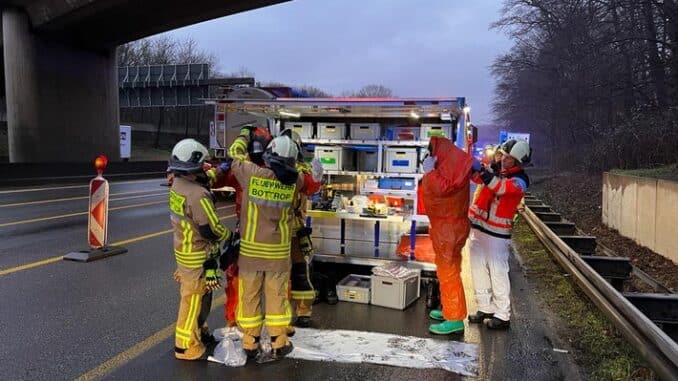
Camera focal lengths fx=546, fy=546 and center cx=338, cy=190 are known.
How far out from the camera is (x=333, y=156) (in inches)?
284

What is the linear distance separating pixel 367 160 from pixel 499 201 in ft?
7.30

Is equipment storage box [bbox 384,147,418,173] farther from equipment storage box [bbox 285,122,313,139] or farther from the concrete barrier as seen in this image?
the concrete barrier

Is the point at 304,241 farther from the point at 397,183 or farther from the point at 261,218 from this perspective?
the point at 397,183

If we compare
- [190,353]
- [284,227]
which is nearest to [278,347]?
[190,353]

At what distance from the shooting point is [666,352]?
12.3ft

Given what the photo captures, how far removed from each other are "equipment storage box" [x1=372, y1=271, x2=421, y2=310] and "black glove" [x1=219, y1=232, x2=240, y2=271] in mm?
1976

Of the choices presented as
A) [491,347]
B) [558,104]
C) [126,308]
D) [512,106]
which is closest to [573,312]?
[491,347]

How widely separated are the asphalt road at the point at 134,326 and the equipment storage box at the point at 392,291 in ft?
0.33

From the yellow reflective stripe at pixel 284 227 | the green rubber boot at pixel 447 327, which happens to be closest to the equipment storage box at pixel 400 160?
the green rubber boot at pixel 447 327

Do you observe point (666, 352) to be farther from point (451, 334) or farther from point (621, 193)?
point (621, 193)

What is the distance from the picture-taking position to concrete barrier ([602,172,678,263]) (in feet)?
28.8

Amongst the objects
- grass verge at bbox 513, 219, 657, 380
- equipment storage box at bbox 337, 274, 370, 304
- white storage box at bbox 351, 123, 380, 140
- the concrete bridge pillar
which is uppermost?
the concrete bridge pillar

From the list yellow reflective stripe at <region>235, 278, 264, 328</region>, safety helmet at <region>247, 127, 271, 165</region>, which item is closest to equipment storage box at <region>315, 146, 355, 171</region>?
safety helmet at <region>247, 127, 271, 165</region>

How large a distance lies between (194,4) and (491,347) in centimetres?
2188
